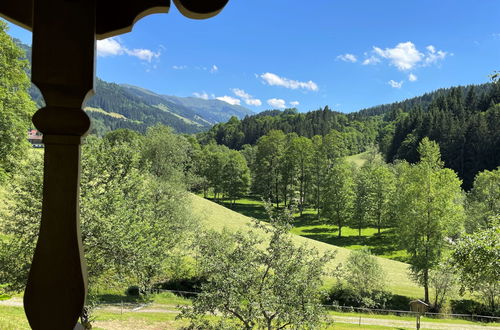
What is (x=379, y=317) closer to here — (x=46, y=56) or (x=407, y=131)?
(x=46, y=56)

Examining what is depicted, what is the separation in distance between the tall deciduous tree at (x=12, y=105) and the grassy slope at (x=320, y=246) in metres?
14.6

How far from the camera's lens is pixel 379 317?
26703 millimetres

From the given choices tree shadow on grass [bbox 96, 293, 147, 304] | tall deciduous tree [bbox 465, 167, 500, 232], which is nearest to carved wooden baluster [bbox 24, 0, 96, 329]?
tree shadow on grass [bbox 96, 293, 147, 304]

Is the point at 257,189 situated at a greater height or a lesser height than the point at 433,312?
greater

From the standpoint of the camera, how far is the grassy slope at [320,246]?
33688 mm

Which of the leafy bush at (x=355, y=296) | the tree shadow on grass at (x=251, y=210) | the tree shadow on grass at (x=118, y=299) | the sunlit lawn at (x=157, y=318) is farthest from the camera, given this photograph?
the tree shadow on grass at (x=251, y=210)

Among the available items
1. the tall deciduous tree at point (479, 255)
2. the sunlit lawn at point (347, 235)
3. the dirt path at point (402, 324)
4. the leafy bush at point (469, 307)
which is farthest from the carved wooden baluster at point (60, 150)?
the sunlit lawn at point (347, 235)

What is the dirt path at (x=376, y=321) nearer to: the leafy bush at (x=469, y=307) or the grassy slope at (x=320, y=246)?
the leafy bush at (x=469, y=307)

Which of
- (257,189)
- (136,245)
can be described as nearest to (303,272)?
(136,245)

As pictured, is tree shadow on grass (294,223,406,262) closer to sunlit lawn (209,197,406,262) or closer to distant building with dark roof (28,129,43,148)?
sunlit lawn (209,197,406,262)

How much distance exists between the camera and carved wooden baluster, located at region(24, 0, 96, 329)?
5.21 ft

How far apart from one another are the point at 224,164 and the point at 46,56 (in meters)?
→ 73.7

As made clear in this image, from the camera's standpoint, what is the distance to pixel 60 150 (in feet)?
5.38

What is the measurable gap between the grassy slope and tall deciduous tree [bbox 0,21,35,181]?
47.9 feet
